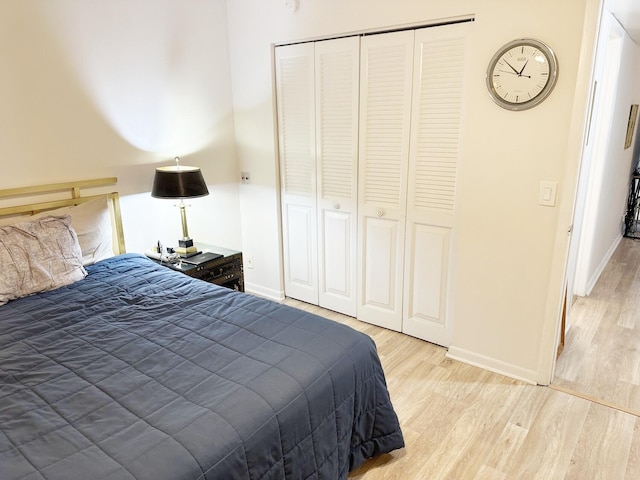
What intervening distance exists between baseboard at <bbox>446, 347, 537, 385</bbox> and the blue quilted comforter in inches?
39.2

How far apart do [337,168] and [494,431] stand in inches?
77.1

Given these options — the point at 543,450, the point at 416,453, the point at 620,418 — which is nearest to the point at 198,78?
the point at 416,453

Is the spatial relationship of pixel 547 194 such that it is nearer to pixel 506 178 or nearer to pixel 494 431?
pixel 506 178

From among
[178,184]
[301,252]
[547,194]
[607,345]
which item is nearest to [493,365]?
[607,345]

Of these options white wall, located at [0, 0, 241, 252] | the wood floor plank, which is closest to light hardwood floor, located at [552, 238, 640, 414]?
the wood floor plank

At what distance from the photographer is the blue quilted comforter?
122 centimetres

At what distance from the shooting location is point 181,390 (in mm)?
1457

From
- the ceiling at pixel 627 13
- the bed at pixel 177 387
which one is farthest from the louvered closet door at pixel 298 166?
the ceiling at pixel 627 13

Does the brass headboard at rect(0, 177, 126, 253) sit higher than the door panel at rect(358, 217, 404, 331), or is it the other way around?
the brass headboard at rect(0, 177, 126, 253)

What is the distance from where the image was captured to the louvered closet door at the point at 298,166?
322cm

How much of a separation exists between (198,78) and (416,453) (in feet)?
9.64

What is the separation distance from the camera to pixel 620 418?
2.24 meters

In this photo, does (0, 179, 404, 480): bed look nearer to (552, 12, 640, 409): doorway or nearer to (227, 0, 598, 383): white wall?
(227, 0, 598, 383): white wall

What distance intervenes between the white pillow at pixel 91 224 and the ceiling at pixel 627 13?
3.33 m
